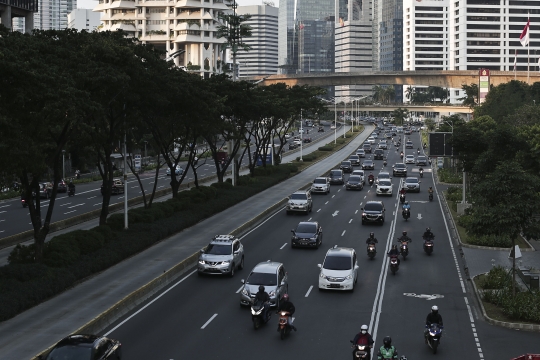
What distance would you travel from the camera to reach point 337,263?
29.7 meters

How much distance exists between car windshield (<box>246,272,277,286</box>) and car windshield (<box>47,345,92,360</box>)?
31.5 ft

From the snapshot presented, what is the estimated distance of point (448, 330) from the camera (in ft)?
79.1

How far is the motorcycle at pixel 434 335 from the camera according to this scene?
21.3 m

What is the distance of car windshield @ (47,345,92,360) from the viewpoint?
17.5 metres

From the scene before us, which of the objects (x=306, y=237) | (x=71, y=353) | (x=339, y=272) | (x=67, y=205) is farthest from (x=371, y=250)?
(x=67, y=205)

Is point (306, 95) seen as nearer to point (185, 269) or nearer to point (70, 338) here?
point (185, 269)

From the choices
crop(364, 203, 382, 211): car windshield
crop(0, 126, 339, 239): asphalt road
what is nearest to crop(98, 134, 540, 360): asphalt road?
crop(364, 203, 382, 211): car windshield

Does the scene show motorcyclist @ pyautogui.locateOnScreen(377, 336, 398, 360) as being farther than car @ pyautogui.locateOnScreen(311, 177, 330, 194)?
No

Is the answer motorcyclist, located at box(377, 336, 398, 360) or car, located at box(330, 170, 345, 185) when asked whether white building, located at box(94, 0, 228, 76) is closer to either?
car, located at box(330, 170, 345, 185)

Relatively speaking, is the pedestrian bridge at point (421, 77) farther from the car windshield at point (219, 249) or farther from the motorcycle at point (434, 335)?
the motorcycle at point (434, 335)

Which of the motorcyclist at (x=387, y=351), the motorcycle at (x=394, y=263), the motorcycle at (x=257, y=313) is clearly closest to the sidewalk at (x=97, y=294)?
the motorcycle at (x=257, y=313)

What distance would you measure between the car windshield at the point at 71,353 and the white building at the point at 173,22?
135932mm

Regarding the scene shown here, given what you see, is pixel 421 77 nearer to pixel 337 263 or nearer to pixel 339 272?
pixel 337 263

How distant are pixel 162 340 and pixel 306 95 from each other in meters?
70.3
